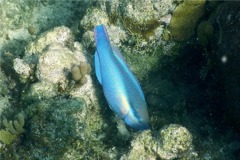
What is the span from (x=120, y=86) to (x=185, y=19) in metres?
1.52

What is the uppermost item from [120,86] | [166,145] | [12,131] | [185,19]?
[185,19]

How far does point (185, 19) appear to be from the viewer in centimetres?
457

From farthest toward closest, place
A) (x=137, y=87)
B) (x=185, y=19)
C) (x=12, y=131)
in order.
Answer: (x=185, y=19)
(x=12, y=131)
(x=137, y=87)

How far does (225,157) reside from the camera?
386cm

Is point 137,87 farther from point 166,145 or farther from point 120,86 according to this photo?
point 166,145

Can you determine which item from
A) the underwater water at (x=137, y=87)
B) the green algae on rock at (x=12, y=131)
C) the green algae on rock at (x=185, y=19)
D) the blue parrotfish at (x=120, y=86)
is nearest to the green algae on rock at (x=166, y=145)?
the underwater water at (x=137, y=87)

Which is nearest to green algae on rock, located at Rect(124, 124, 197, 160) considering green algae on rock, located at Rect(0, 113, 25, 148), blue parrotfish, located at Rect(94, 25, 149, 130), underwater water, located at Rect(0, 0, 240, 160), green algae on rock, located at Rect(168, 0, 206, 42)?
underwater water, located at Rect(0, 0, 240, 160)

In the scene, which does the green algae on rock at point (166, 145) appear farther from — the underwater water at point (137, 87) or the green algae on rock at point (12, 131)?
the green algae on rock at point (12, 131)

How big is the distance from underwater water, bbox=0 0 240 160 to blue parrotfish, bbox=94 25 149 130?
0.06 ft

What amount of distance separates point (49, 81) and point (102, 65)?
3.02 ft

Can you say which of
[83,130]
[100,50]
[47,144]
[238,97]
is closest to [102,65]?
[100,50]

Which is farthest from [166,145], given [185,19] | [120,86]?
[185,19]

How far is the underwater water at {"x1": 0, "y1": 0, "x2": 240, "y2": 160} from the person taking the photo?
3.70 metres

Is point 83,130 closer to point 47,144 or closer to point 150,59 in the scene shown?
point 47,144
